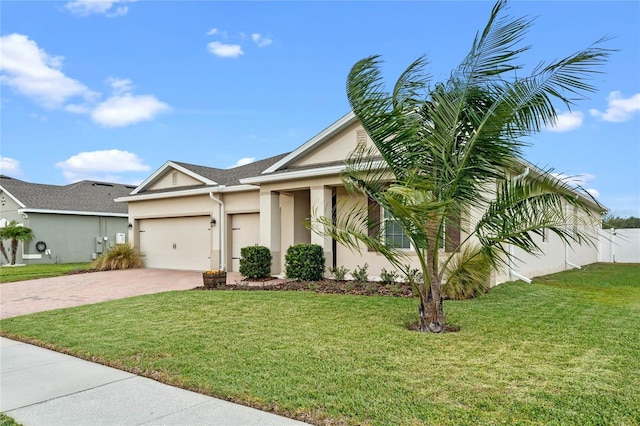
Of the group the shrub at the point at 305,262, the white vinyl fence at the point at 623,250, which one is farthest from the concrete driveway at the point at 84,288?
the white vinyl fence at the point at 623,250

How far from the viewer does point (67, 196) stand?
86.3ft

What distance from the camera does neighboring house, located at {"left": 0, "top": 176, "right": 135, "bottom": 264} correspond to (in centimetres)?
2355

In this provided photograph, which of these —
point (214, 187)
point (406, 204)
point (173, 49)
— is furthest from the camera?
point (214, 187)

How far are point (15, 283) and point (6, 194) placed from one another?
12816mm

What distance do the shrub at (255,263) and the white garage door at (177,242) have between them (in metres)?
4.06

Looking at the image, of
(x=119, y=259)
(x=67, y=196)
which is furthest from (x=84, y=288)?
(x=67, y=196)

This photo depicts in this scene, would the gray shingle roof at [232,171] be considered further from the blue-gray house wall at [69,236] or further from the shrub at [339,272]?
the blue-gray house wall at [69,236]

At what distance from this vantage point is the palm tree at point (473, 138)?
5957mm

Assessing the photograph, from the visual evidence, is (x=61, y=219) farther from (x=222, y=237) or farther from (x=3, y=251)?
(x=222, y=237)

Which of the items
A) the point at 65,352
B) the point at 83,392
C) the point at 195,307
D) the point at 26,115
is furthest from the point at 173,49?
the point at 83,392

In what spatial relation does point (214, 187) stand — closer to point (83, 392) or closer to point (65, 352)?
point (65, 352)

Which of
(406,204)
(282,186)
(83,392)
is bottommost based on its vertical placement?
(83,392)

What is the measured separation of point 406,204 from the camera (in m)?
5.84

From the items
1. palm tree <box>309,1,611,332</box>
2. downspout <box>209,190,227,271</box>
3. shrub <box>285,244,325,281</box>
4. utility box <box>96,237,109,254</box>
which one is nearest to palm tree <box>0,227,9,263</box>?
utility box <box>96,237,109,254</box>
